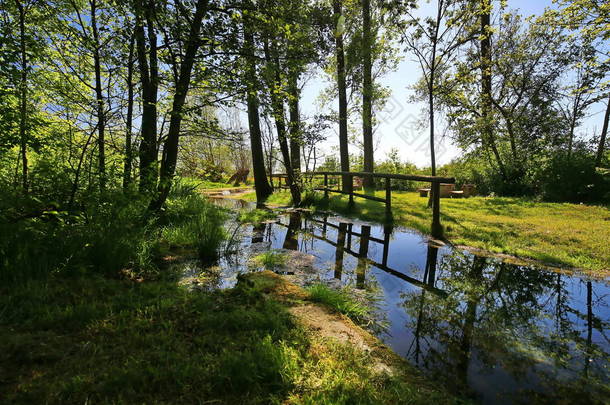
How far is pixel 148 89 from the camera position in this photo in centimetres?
479

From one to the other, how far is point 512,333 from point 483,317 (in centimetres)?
28

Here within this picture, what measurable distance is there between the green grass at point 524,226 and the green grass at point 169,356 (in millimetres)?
4135

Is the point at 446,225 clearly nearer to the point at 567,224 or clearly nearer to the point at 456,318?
the point at 567,224

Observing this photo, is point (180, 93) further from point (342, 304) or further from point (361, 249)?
point (361, 249)

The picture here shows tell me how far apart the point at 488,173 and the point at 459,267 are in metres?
11.3

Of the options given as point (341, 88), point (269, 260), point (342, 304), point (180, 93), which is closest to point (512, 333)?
point (342, 304)

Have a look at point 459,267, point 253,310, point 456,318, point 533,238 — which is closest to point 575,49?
point 533,238

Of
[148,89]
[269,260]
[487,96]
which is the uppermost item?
[487,96]

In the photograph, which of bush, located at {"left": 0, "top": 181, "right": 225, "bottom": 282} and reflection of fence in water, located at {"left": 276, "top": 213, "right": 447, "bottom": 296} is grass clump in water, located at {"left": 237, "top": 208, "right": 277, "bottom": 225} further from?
bush, located at {"left": 0, "top": 181, "right": 225, "bottom": 282}

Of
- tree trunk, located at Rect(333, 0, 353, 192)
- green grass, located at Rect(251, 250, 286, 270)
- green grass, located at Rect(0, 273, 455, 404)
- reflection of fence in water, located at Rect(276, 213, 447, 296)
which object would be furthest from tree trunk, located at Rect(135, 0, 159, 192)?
tree trunk, located at Rect(333, 0, 353, 192)

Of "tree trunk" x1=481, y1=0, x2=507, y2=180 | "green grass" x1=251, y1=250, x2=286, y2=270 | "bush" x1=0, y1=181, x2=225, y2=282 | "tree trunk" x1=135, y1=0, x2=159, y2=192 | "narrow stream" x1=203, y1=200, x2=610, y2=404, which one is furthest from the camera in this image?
"tree trunk" x1=481, y1=0, x2=507, y2=180

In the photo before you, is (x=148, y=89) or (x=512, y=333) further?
(x=148, y=89)

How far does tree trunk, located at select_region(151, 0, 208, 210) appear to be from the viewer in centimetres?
407

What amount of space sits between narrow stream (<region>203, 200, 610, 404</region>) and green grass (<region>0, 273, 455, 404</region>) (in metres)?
0.51
